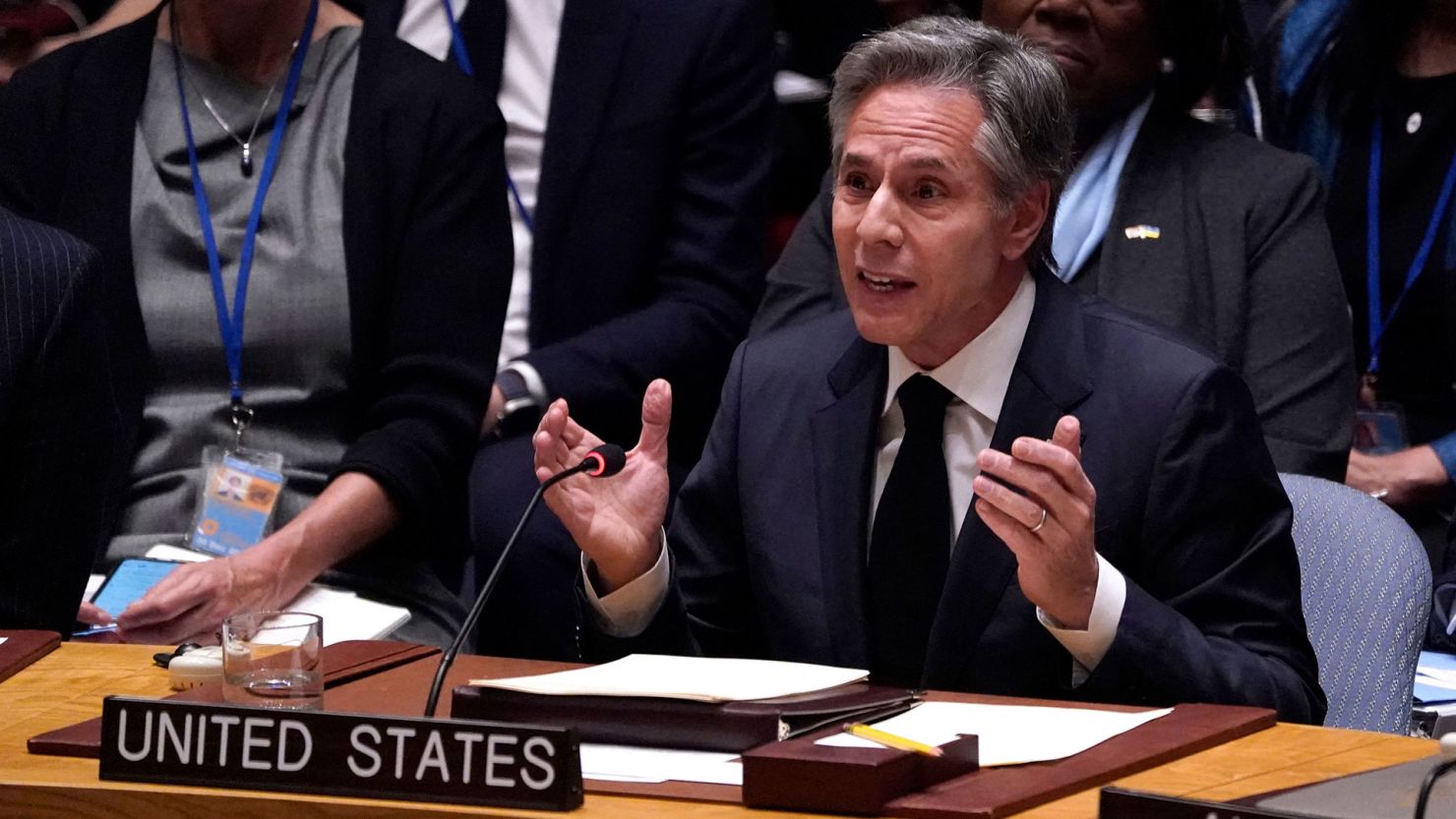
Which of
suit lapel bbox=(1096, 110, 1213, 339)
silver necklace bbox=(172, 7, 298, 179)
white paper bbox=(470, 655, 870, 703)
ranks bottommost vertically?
white paper bbox=(470, 655, 870, 703)

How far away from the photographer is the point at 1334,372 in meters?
3.33

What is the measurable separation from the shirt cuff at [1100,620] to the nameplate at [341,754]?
27.4 inches

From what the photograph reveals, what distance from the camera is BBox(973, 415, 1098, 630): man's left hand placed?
194cm

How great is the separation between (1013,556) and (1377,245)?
182 cm

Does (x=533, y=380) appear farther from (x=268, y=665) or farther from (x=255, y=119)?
(x=268, y=665)

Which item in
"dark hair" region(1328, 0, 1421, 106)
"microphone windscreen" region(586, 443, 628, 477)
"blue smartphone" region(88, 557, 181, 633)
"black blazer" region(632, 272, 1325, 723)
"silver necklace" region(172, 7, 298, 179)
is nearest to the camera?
"microphone windscreen" region(586, 443, 628, 477)

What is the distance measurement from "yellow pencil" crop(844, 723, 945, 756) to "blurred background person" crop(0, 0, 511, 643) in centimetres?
144

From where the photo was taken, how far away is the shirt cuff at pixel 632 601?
7.58ft

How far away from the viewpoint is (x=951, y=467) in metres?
2.41

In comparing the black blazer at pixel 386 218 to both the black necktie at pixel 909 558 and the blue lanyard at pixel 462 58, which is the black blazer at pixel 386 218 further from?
the black necktie at pixel 909 558

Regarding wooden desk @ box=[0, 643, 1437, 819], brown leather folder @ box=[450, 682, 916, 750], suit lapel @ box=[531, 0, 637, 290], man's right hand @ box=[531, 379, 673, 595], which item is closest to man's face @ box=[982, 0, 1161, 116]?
suit lapel @ box=[531, 0, 637, 290]

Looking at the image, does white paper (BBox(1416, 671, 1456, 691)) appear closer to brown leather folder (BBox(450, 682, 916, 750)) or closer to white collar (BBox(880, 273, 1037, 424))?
white collar (BBox(880, 273, 1037, 424))

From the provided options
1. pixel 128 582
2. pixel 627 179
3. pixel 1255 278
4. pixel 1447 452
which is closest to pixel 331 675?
pixel 128 582

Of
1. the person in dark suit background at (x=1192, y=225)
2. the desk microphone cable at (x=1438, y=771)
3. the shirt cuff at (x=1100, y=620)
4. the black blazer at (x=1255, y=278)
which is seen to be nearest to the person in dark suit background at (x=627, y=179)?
the person in dark suit background at (x=1192, y=225)
